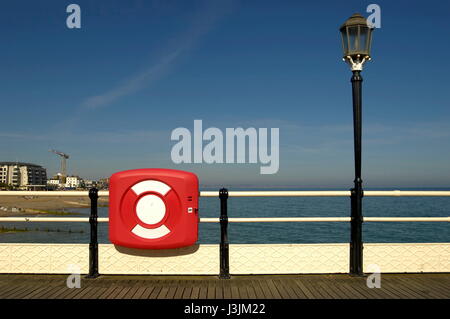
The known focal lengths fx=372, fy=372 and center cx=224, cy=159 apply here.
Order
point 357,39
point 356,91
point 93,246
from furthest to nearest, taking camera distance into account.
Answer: point 356,91
point 357,39
point 93,246

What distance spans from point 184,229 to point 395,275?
2483mm

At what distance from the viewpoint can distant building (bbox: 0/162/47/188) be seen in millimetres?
144875

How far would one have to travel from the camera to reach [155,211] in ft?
13.3

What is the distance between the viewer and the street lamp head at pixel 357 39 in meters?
4.31

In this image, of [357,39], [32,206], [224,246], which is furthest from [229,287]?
[32,206]

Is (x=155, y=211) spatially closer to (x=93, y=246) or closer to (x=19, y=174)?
(x=93, y=246)

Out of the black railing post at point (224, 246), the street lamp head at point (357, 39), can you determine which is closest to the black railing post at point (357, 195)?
the street lamp head at point (357, 39)

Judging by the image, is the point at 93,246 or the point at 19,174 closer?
the point at 93,246

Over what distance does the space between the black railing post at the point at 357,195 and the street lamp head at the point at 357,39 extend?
0.51 feet

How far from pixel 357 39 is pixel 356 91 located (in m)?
0.60

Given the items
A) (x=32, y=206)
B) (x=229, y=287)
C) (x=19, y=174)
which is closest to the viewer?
(x=229, y=287)

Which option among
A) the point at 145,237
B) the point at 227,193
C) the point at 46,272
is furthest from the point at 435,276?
the point at 46,272

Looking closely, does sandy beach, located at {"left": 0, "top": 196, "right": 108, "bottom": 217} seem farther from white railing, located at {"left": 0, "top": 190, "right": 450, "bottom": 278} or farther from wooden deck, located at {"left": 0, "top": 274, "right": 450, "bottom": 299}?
wooden deck, located at {"left": 0, "top": 274, "right": 450, "bottom": 299}

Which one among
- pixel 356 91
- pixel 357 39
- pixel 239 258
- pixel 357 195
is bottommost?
pixel 239 258
